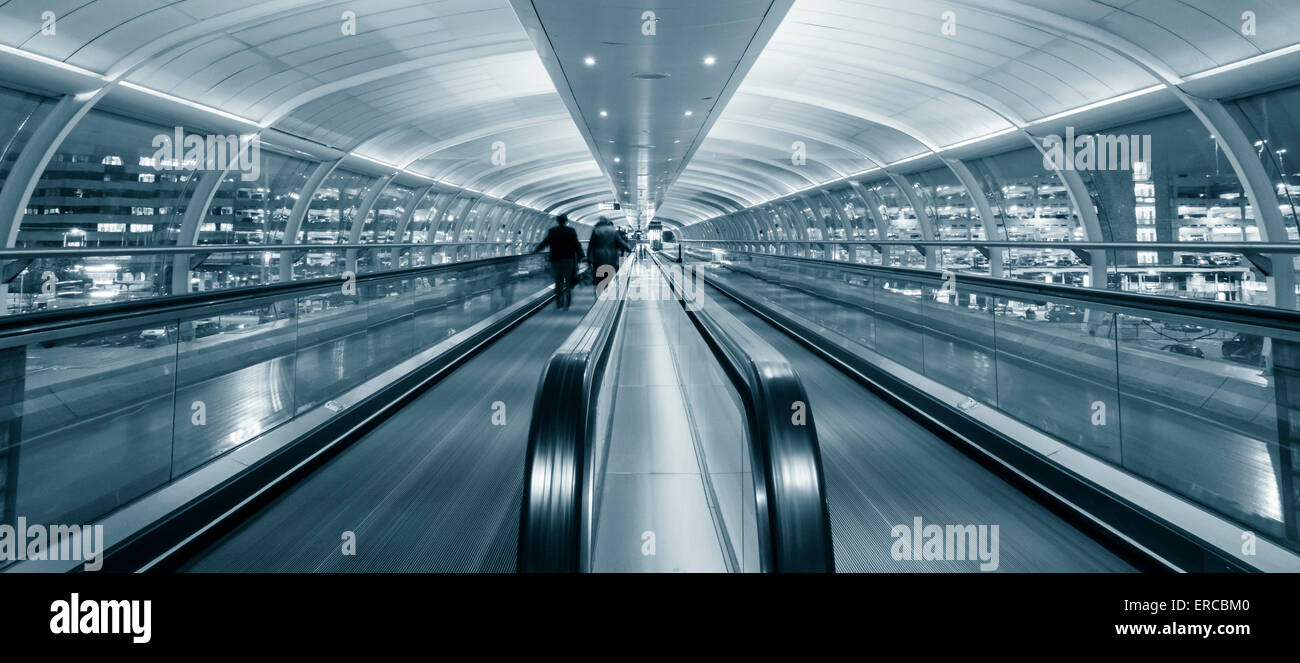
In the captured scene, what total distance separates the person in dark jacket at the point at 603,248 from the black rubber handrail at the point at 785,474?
39.7 feet

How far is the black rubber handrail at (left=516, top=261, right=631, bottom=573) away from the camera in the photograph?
2633 mm

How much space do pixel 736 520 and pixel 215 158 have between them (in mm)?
13321

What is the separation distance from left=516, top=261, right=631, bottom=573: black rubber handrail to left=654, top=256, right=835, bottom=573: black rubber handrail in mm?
792

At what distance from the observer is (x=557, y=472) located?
112 inches

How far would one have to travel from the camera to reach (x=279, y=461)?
13.3ft

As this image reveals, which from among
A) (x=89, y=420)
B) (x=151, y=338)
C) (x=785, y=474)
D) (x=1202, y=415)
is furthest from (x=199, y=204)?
(x=1202, y=415)

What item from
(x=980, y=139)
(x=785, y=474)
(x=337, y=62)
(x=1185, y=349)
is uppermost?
(x=337, y=62)

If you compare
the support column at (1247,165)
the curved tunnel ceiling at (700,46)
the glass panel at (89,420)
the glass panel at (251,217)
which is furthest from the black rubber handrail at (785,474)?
the glass panel at (251,217)

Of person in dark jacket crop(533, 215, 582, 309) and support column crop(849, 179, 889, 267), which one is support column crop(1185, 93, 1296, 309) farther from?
support column crop(849, 179, 889, 267)

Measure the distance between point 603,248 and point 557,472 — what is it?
42.3 feet

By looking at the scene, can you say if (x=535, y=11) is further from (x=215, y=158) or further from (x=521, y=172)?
(x=521, y=172)

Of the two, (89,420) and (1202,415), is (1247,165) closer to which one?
(1202,415)

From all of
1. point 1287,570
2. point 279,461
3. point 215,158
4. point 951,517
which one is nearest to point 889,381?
point 951,517

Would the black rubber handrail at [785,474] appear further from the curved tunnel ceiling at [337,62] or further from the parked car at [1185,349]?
the curved tunnel ceiling at [337,62]
